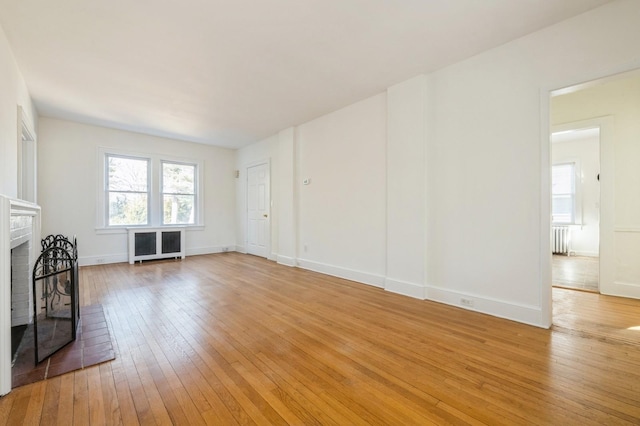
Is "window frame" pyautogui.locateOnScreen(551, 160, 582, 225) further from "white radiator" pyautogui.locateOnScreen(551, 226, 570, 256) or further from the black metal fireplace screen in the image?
the black metal fireplace screen

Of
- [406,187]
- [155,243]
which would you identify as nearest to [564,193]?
[406,187]

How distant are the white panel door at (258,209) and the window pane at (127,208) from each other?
2.30 metres

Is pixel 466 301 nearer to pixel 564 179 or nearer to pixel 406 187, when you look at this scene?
pixel 406 187

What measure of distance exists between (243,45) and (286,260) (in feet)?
12.9

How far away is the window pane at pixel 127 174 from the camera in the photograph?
580 cm

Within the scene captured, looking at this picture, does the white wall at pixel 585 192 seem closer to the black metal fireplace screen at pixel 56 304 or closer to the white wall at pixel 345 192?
the white wall at pixel 345 192

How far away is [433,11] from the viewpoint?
2.35 metres

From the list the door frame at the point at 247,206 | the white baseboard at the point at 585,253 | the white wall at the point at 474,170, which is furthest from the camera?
the white baseboard at the point at 585,253

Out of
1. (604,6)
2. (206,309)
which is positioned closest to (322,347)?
(206,309)

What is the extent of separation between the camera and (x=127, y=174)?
19.6 ft

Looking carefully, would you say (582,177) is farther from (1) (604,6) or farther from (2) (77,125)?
(2) (77,125)

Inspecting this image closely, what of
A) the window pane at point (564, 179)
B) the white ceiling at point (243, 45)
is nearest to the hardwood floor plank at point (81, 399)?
the white ceiling at point (243, 45)

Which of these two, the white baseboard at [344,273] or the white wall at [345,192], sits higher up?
the white wall at [345,192]

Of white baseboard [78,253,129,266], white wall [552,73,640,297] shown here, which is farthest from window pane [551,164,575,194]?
white baseboard [78,253,129,266]
